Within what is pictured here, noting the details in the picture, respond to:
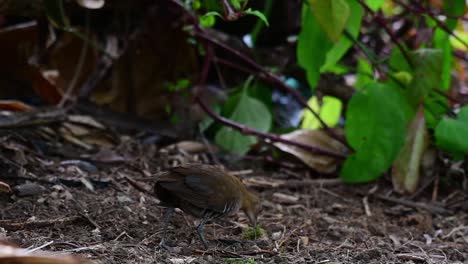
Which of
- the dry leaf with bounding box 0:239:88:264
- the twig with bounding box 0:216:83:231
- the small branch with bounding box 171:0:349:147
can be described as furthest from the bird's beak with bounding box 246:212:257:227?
the dry leaf with bounding box 0:239:88:264

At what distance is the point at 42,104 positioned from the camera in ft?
13.6

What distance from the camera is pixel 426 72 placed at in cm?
340

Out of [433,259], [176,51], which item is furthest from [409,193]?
[176,51]

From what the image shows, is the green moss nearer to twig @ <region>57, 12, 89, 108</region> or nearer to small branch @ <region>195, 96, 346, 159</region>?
small branch @ <region>195, 96, 346, 159</region>

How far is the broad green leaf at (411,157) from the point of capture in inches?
139

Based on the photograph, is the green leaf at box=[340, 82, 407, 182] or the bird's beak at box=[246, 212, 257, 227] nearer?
the bird's beak at box=[246, 212, 257, 227]

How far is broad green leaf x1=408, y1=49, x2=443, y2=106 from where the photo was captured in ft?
11.2

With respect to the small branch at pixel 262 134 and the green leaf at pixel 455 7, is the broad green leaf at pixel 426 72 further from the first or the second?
the small branch at pixel 262 134

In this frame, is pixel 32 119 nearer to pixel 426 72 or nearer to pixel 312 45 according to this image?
pixel 312 45

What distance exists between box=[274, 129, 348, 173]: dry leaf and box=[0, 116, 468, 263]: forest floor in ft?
0.25

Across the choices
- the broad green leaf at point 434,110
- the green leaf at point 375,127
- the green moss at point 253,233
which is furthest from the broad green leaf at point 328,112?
the green moss at point 253,233

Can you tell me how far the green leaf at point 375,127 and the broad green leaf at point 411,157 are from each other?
0.13 metres

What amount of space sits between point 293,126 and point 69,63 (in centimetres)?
143

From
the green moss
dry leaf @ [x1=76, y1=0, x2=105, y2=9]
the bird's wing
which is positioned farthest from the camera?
dry leaf @ [x1=76, y1=0, x2=105, y2=9]
